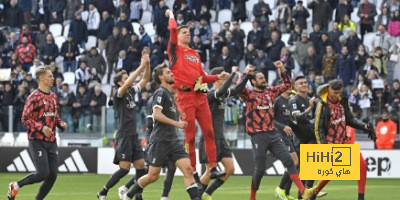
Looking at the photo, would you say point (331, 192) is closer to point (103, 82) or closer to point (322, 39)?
point (322, 39)

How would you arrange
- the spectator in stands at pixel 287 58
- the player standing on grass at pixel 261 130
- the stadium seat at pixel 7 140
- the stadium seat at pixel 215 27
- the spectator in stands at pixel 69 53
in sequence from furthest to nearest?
the spectator in stands at pixel 69 53, the stadium seat at pixel 215 27, the spectator in stands at pixel 287 58, the stadium seat at pixel 7 140, the player standing on grass at pixel 261 130

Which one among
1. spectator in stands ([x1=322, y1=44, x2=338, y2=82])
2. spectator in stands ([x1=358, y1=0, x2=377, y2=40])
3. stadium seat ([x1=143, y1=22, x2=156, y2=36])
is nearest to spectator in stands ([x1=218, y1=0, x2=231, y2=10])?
stadium seat ([x1=143, y1=22, x2=156, y2=36])

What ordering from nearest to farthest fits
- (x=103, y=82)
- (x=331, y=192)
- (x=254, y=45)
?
1. (x=331, y=192)
2. (x=254, y=45)
3. (x=103, y=82)

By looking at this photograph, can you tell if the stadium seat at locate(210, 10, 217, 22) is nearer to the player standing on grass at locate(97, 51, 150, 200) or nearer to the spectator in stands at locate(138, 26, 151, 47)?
the spectator in stands at locate(138, 26, 151, 47)

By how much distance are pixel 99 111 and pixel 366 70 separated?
859 centimetres

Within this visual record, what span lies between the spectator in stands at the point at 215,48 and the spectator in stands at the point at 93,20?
5.69m

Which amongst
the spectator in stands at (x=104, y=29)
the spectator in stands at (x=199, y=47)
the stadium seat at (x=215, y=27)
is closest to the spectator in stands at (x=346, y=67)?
the spectator in stands at (x=199, y=47)

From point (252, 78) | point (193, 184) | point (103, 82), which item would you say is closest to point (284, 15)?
point (103, 82)

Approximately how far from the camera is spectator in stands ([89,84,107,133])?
32531 millimetres

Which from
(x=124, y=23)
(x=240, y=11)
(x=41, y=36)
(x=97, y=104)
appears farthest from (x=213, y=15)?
(x=97, y=104)

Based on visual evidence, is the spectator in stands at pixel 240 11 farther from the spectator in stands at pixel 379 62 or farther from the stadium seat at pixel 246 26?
the spectator in stands at pixel 379 62

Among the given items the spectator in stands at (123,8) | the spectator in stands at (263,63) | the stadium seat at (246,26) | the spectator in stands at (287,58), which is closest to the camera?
the spectator in stands at (287,58)

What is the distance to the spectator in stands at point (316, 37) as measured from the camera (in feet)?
118

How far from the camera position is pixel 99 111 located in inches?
1282
